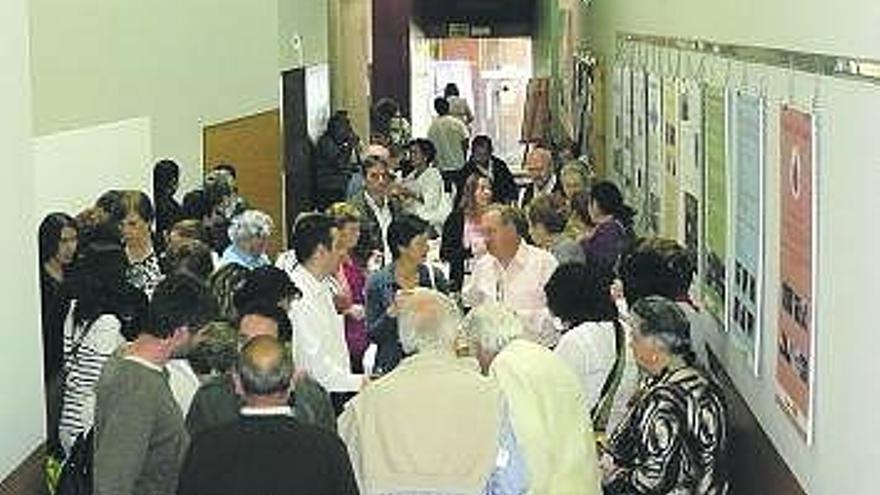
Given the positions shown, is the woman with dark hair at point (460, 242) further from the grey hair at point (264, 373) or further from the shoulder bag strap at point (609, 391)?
the grey hair at point (264, 373)

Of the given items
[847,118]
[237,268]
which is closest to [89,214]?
[237,268]

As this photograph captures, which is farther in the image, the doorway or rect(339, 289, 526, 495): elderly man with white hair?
the doorway

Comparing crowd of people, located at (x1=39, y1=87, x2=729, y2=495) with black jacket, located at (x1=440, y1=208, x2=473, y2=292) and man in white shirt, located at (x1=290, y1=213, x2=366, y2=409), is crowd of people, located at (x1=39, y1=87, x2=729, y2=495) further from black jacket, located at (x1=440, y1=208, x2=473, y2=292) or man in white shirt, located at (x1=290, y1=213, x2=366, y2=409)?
black jacket, located at (x1=440, y1=208, x2=473, y2=292)

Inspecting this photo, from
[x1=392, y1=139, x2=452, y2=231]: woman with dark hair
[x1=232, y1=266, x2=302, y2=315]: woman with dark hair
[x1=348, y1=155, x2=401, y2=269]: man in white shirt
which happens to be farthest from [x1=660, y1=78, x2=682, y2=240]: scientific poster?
[x1=392, y1=139, x2=452, y2=231]: woman with dark hair

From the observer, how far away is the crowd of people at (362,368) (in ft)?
16.5

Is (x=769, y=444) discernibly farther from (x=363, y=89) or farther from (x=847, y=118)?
(x=363, y=89)

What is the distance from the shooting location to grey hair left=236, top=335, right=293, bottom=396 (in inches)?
186

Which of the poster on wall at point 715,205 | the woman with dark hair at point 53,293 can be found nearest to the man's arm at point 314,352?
the woman with dark hair at point 53,293

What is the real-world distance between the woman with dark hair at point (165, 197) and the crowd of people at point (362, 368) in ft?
5.35

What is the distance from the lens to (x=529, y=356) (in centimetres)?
530

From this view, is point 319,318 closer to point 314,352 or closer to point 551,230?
point 314,352

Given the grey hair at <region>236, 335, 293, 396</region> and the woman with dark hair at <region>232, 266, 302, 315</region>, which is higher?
the woman with dark hair at <region>232, 266, 302, 315</region>

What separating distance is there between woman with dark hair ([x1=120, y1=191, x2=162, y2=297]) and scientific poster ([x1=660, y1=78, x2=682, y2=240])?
9.91ft

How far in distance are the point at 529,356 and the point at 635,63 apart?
22.2 feet
